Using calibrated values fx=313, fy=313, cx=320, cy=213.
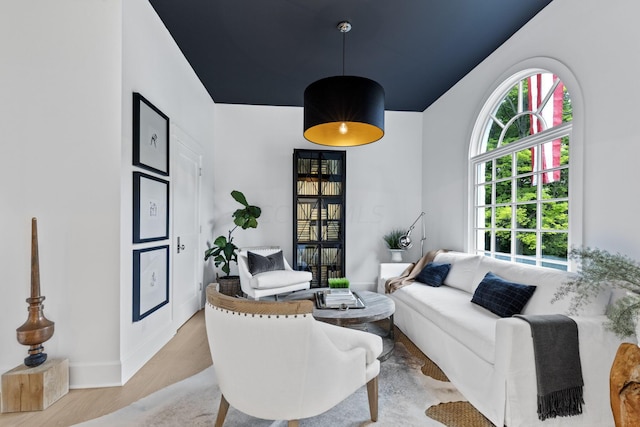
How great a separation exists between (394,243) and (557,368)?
124 inches

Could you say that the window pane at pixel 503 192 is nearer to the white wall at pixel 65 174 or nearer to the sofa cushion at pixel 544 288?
the sofa cushion at pixel 544 288

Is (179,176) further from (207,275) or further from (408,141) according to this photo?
(408,141)

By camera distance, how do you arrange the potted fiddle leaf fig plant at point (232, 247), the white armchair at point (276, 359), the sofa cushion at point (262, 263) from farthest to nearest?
the potted fiddle leaf fig plant at point (232, 247), the sofa cushion at point (262, 263), the white armchair at point (276, 359)

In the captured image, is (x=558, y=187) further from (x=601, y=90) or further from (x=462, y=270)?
(x=462, y=270)

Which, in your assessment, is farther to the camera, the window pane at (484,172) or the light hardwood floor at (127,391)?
the window pane at (484,172)

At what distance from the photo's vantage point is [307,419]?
1857 mm

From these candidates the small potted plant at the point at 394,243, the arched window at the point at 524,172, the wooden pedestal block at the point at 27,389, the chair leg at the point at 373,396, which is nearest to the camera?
the chair leg at the point at 373,396

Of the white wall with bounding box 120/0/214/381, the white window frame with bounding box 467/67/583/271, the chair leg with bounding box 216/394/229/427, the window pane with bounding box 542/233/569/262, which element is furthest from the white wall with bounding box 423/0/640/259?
the white wall with bounding box 120/0/214/381

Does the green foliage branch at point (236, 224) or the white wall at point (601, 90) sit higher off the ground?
the white wall at point (601, 90)

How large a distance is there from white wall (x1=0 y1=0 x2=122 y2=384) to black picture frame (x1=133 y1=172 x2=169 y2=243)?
0.20m

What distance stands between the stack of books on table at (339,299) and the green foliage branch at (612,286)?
142cm

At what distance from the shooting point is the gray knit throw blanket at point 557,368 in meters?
1.69

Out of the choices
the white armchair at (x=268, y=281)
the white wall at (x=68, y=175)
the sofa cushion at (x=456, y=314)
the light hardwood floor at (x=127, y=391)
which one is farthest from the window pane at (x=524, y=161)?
the white wall at (x=68, y=175)

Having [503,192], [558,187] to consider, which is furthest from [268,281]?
[558,187]
